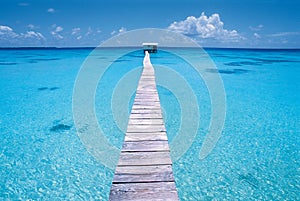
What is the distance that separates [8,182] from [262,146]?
672 cm

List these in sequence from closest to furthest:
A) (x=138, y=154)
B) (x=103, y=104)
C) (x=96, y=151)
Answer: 1. (x=138, y=154)
2. (x=96, y=151)
3. (x=103, y=104)

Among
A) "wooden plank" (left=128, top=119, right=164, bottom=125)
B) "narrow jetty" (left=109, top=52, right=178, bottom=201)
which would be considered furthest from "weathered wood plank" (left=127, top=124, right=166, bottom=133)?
"wooden plank" (left=128, top=119, right=164, bottom=125)

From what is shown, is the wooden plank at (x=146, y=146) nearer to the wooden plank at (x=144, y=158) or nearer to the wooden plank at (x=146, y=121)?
the wooden plank at (x=144, y=158)

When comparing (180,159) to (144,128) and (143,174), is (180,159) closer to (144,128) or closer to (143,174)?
(144,128)

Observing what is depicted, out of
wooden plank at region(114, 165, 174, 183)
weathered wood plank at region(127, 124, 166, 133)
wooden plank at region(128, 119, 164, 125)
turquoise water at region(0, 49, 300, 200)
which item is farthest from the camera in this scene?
turquoise water at region(0, 49, 300, 200)

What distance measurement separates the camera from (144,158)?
3.03m

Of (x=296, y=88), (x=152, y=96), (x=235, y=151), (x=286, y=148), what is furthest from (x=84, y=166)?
(x=296, y=88)

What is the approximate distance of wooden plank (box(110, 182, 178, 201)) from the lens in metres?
2.28

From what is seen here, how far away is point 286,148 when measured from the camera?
639 cm

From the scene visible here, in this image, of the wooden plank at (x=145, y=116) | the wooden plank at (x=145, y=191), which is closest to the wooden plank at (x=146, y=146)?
the wooden plank at (x=145, y=191)

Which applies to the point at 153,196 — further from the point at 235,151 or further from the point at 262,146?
the point at 262,146

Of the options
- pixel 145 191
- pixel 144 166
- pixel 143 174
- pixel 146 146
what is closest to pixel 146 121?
pixel 146 146

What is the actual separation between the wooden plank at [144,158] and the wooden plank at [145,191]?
1.42ft

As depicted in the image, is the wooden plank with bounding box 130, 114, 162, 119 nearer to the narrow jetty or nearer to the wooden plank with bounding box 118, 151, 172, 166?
the narrow jetty
